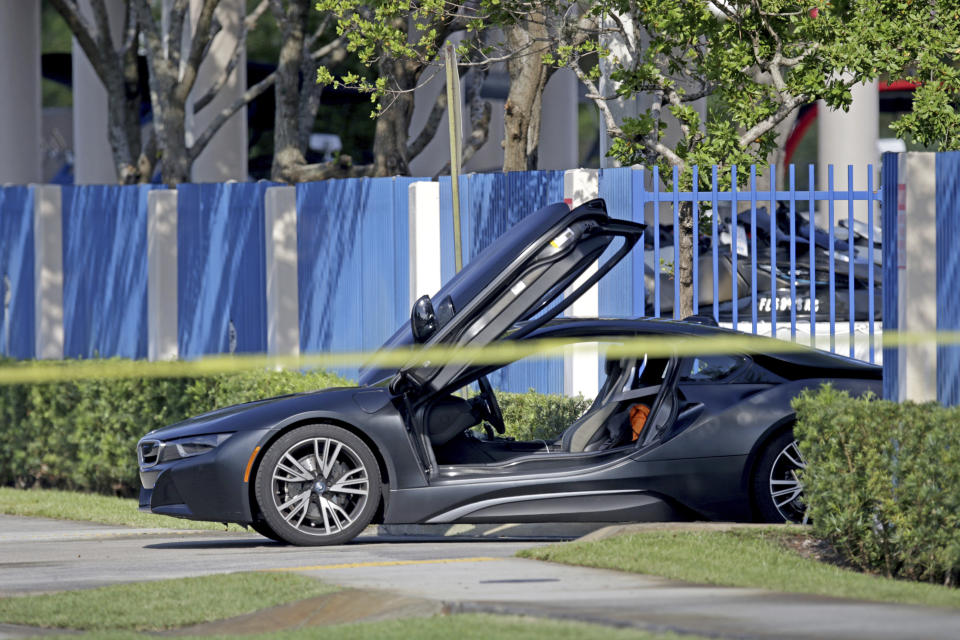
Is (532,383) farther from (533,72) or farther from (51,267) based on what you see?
(51,267)

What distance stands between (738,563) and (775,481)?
1.55m

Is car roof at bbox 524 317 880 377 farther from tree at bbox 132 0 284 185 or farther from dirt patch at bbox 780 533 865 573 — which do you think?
tree at bbox 132 0 284 185

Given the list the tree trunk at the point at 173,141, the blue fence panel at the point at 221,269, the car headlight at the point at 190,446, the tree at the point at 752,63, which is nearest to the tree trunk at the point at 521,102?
the tree at the point at 752,63

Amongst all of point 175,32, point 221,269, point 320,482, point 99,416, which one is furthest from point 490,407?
point 175,32

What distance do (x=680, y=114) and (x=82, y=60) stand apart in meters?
17.9

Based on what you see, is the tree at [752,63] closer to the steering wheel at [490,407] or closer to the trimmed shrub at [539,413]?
the trimmed shrub at [539,413]

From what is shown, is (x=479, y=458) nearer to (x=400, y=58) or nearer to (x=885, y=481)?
(x=885, y=481)

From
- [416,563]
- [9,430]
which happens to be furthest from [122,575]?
[9,430]

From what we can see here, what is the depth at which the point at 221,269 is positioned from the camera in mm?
16625

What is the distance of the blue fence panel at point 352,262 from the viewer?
583 inches

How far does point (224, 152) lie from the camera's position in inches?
1028

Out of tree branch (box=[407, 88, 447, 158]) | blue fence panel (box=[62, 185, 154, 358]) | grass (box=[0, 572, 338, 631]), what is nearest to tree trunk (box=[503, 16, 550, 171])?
tree branch (box=[407, 88, 447, 158])

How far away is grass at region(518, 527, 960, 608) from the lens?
7.48 metres

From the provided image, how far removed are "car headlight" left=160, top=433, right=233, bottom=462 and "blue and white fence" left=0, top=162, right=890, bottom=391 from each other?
3813 millimetres
